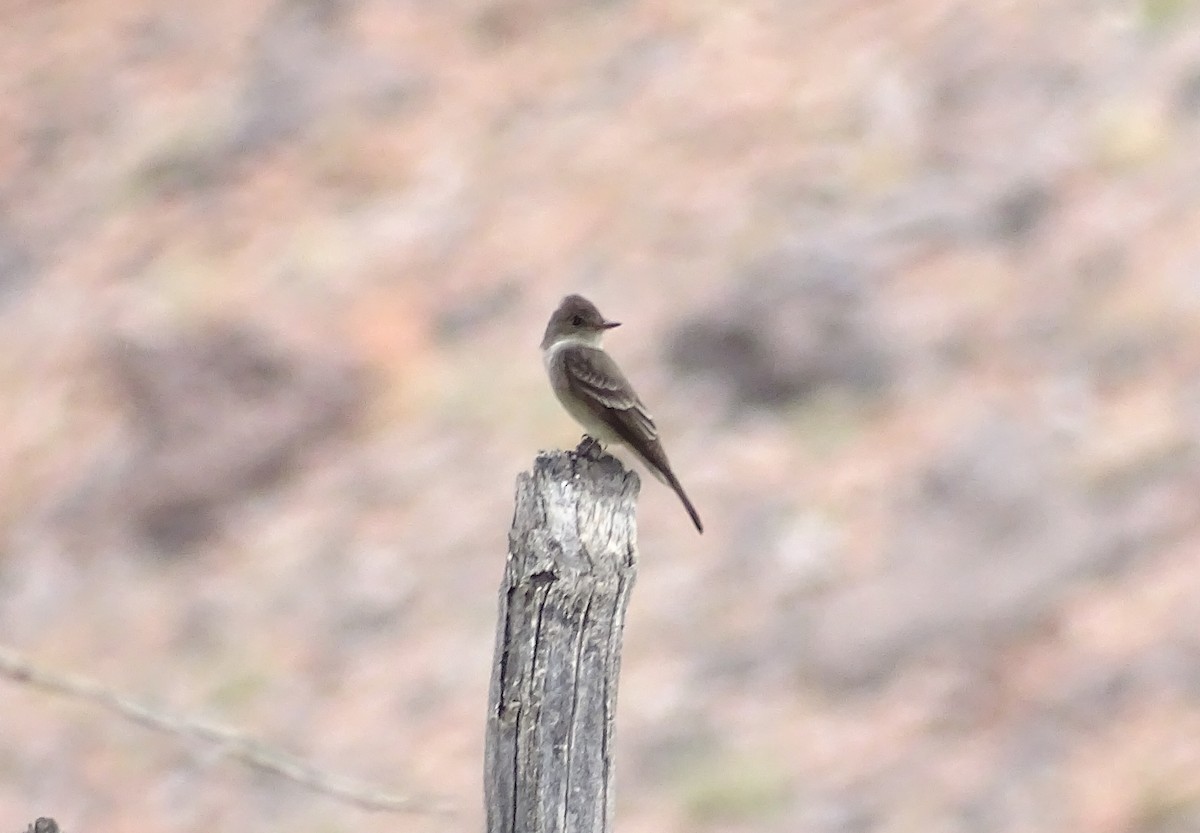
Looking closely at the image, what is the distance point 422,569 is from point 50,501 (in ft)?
13.1

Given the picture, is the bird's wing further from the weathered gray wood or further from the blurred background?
the blurred background

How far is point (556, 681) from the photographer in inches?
136

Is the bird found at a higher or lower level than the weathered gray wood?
higher

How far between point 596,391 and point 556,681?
9.78 ft

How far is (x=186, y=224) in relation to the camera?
1928 centimetres

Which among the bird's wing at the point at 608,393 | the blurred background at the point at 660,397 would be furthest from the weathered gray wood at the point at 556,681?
the blurred background at the point at 660,397

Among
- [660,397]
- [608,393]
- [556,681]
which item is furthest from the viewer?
[660,397]

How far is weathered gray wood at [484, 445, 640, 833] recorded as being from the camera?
3.41 m

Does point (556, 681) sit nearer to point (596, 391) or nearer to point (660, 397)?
point (596, 391)

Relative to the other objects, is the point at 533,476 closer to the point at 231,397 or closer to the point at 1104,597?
the point at 1104,597

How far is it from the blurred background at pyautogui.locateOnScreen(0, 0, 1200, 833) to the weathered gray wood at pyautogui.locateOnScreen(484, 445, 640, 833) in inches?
308

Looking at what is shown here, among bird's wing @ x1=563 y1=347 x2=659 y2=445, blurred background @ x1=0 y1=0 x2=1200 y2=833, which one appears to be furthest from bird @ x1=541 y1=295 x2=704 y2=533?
blurred background @ x1=0 y1=0 x2=1200 y2=833

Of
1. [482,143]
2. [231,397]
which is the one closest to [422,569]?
[231,397]

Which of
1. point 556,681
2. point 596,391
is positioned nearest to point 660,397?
point 596,391
